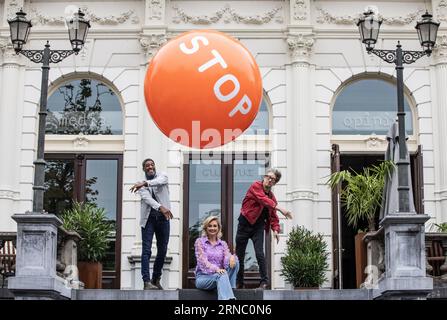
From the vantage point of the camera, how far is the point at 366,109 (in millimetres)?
20000

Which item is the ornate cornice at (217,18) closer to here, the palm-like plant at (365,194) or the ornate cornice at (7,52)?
the ornate cornice at (7,52)

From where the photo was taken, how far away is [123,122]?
1988 cm

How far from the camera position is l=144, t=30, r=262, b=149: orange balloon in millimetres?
8672

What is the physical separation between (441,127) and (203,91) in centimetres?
1188

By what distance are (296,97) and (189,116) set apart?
36.5 ft

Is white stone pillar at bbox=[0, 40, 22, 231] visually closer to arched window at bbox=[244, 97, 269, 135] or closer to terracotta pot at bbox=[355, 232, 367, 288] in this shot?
arched window at bbox=[244, 97, 269, 135]

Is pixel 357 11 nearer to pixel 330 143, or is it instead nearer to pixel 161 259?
pixel 330 143

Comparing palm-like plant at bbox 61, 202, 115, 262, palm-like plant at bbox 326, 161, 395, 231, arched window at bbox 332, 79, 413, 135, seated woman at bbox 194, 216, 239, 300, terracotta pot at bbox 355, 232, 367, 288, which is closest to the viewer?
seated woman at bbox 194, 216, 239, 300

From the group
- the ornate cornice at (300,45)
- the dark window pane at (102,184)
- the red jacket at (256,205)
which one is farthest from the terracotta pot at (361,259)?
the dark window pane at (102,184)

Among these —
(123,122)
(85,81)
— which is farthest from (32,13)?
(123,122)

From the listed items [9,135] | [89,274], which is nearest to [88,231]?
[89,274]

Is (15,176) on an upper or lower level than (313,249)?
upper

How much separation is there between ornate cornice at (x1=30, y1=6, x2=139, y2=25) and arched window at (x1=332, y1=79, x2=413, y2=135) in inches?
199

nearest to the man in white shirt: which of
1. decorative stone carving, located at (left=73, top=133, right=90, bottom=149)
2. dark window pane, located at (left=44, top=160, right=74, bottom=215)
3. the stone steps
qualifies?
the stone steps
